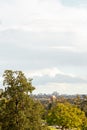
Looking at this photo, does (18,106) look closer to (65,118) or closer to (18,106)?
(18,106)

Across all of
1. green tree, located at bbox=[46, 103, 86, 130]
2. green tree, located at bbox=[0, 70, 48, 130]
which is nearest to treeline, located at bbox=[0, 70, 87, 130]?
green tree, located at bbox=[0, 70, 48, 130]

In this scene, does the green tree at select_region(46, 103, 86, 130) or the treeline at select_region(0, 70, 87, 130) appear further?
the green tree at select_region(46, 103, 86, 130)

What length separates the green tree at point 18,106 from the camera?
5116cm

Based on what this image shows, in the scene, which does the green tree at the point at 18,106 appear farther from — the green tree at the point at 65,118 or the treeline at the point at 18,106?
the green tree at the point at 65,118

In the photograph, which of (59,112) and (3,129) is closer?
(3,129)

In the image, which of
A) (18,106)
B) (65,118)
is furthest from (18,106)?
(65,118)

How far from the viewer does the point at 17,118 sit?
5094cm

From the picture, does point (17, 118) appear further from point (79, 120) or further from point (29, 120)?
point (79, 120)

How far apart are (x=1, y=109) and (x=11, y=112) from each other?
1431 millimetres

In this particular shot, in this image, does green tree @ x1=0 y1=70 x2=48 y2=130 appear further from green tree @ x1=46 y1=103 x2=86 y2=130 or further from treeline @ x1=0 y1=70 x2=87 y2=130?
green tree @ x1=46 y1=103 x2=86 y2=130

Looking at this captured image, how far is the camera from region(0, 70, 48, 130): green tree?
51156 mm

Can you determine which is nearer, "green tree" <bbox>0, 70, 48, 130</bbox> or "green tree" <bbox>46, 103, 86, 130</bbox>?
"green tree" <bbox>0, 70, 48, 130</bbox>

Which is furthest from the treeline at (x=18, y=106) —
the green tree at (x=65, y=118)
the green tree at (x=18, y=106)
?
the green tree at (x=65, y=118)

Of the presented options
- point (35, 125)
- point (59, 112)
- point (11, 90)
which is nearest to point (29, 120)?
point (35, 125)
